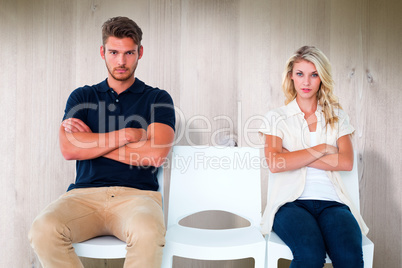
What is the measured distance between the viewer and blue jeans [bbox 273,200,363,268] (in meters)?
1.56

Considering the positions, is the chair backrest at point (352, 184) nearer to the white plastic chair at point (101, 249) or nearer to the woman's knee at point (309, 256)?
the woman's knee at point (309, 256)

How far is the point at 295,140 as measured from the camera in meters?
1.99

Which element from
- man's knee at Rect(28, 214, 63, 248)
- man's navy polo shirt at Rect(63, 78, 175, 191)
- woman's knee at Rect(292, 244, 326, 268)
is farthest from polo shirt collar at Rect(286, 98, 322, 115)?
man's knee at Rect(28, 214, 63, 248)

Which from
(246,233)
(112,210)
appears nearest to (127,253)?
(112,210)

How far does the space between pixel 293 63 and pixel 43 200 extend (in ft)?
5.96

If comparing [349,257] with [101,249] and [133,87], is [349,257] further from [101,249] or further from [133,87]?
[133,87]

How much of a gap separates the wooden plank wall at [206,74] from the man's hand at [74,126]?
675 millimetres

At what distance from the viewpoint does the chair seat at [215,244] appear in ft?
5.39

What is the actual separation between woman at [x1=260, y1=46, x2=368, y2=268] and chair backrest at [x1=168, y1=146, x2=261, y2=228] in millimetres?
155

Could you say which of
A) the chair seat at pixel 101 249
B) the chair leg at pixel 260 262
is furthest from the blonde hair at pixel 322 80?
the chair seat at pixel 101 249

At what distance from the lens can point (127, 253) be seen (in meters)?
1.55

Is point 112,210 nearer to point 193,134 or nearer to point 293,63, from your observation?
point 193,134

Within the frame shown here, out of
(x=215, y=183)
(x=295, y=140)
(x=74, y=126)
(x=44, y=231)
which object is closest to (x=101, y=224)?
(x=44, y=231)

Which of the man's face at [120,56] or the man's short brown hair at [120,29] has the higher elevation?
the man's short brown hair at [120,29]
